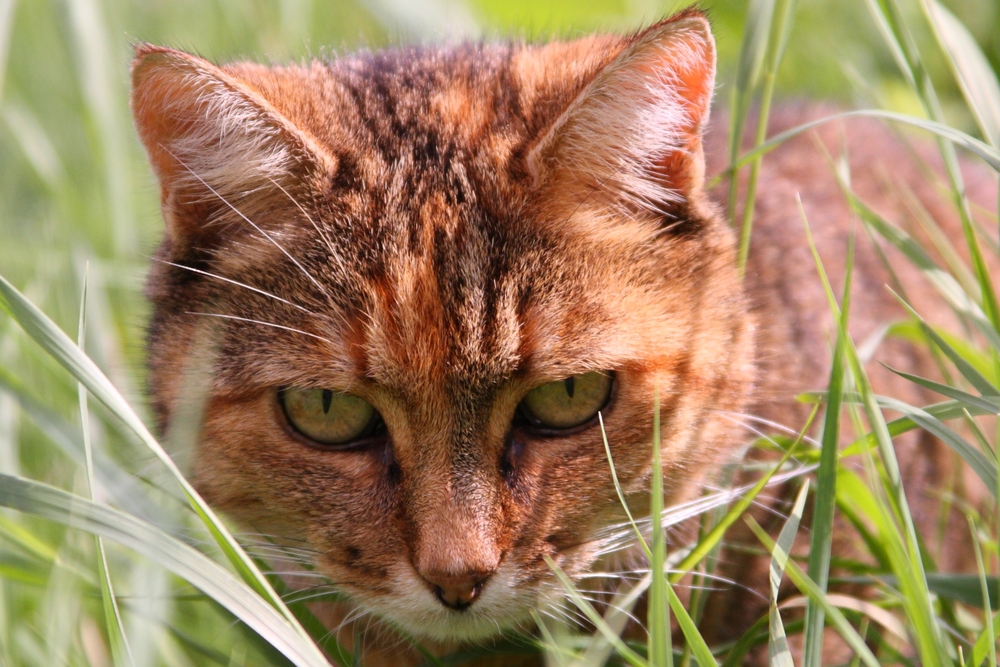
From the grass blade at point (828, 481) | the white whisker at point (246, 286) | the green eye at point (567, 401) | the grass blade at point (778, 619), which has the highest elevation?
the white whisker at point (246, 286)

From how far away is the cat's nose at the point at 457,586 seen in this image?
1.46 meters

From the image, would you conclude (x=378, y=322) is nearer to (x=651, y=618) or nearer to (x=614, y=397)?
(x=614, y=397)

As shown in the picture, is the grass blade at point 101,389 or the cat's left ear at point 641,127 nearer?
the grass blade at point 101,389

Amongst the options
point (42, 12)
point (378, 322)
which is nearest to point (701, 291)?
point (378, 322)

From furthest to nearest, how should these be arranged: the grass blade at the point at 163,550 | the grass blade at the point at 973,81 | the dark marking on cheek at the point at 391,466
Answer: the grass blade at the point at 973,81
the dark marking on cheek at the point at 391,466
the grass blade at the point at 163,550

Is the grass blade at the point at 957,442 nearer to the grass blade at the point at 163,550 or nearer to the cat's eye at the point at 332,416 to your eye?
the cat's eye at the point at 332,416

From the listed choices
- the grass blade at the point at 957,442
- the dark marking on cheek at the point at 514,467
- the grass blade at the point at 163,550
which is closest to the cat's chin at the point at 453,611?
the dark marking on cheek at the point at 514,467

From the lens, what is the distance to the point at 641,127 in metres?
1.69

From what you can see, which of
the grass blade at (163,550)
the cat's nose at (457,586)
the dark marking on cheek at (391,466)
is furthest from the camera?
the dark marking on cheek at (391,466)

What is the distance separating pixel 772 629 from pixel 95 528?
3.14 feet

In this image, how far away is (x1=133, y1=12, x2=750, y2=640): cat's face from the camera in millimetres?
1532

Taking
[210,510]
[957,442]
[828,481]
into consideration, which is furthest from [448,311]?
[957,442]

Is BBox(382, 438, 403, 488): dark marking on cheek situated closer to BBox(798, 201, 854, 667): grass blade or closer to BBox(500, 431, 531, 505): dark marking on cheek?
BBox(500, 431, 531, 505): dark marking on cheek

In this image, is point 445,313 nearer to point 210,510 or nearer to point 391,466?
point 391,466
